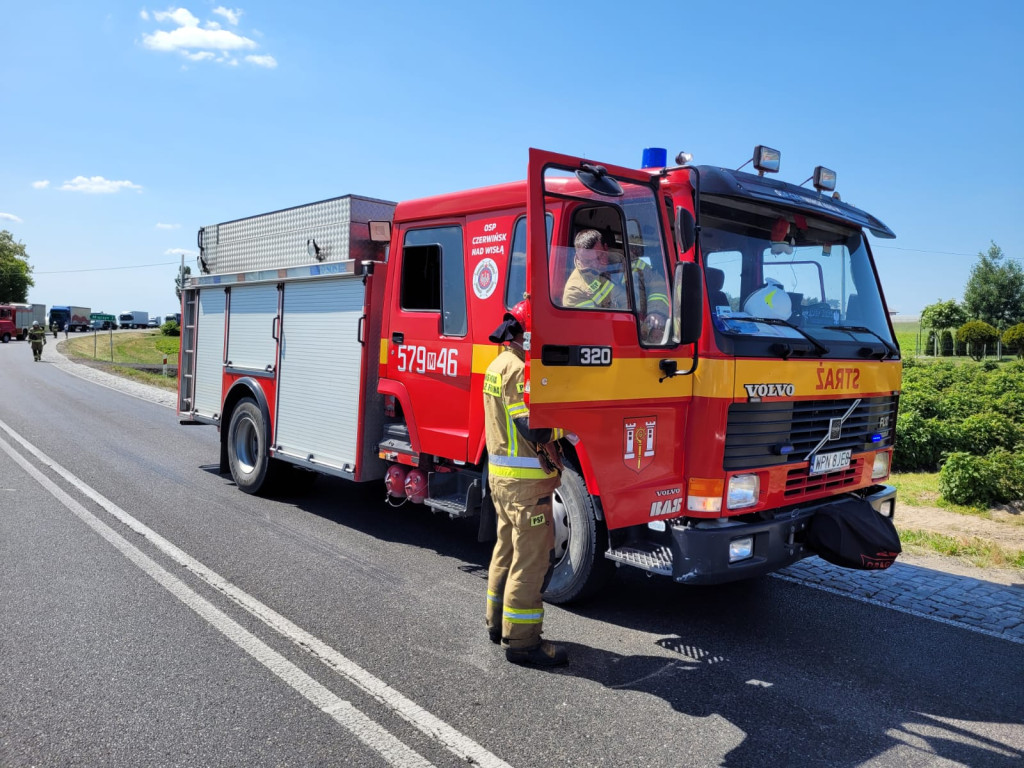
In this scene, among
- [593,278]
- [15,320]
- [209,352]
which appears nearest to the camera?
[593,278]

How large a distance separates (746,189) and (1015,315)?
206 ft

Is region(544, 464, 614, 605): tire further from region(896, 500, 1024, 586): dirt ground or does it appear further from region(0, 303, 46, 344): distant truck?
region(0, 303, 46, 344): distant truck

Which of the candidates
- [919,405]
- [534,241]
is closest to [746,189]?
[534,241]

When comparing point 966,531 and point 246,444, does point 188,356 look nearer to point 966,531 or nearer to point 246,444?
point 246,444

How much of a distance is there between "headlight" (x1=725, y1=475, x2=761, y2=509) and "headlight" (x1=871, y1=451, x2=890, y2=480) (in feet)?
4.14

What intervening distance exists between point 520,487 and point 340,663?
1264mm

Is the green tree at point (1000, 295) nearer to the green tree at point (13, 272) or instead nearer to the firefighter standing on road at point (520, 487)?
the firefighter standing on road at point (520, 487)

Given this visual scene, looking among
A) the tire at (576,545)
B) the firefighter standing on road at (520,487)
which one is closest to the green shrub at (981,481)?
the tire at (576,545)

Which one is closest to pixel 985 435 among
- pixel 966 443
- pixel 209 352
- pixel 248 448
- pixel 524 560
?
pixel 966 443

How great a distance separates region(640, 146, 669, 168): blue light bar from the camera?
4.37 m

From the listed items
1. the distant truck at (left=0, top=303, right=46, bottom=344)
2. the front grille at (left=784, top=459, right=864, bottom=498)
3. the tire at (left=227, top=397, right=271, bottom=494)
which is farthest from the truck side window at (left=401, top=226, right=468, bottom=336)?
the distant truck at (left=0, top=303, right=46, bottom=344)

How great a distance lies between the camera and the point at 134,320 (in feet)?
316

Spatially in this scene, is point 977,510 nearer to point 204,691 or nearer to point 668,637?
point 668,637

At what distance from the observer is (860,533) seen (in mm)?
4461
